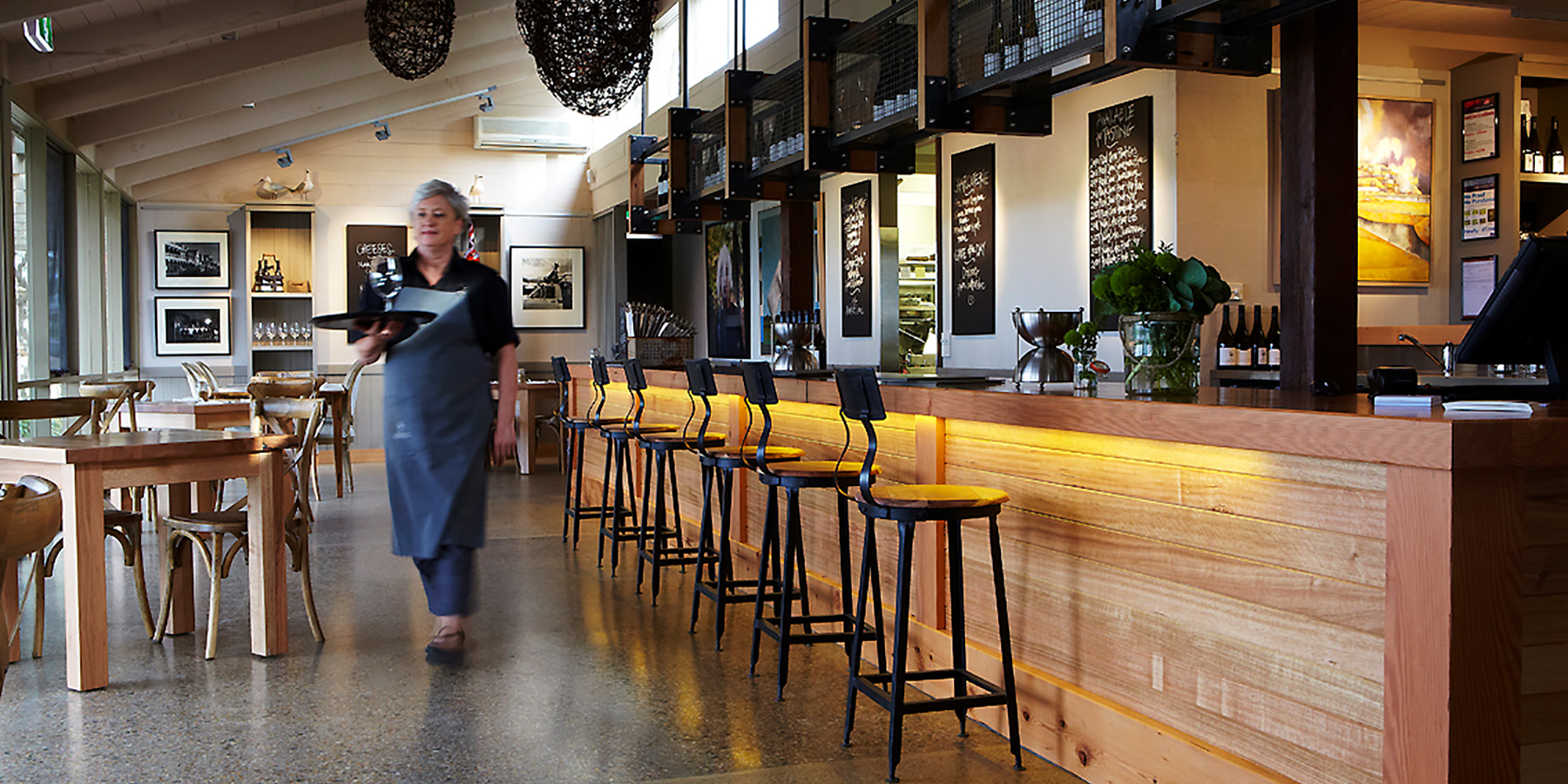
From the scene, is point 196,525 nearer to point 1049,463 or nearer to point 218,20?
point 1049,463

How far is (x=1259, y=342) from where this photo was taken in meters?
5.88

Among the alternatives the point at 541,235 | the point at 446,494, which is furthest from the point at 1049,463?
the point at 541,235

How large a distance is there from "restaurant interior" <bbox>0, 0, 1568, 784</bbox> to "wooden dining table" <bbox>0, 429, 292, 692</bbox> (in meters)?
0.02

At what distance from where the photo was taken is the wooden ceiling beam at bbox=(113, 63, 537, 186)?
1192cm

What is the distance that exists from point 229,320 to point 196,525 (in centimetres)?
940

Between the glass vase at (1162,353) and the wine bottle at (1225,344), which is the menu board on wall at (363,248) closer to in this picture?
the wine bottle at (1225,344)

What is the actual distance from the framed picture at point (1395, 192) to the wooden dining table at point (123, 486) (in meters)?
5.56

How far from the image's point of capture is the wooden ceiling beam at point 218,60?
8906 millimetres

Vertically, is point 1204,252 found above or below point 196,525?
above

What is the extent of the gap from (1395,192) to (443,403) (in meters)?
5.36

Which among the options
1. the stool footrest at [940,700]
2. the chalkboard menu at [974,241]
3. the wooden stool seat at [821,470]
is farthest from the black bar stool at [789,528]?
the chalkboard menu at [974,241]

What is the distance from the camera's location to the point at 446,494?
12.7ft

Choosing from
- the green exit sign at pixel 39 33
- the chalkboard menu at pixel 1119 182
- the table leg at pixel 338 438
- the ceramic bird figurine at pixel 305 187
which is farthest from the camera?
the ceramic bird figurine at pixel 305 187

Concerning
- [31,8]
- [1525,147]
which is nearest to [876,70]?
[1525,147]
